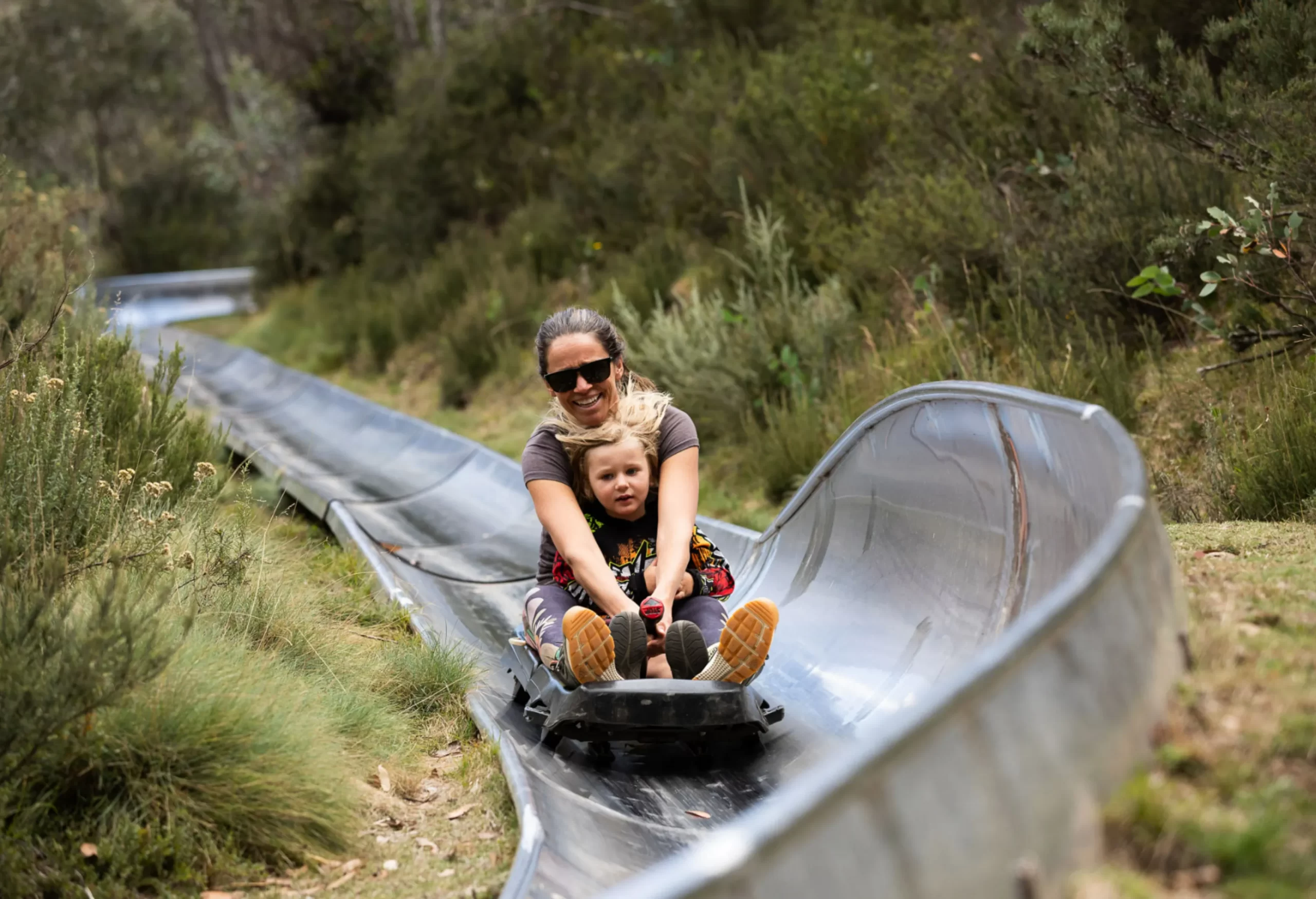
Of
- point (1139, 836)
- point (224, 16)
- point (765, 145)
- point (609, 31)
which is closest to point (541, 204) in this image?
point (609, 31)

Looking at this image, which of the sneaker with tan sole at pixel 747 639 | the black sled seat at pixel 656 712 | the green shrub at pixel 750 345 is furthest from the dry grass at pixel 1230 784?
the green shrub at pixel 750 345

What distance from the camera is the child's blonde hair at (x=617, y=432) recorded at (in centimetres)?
424

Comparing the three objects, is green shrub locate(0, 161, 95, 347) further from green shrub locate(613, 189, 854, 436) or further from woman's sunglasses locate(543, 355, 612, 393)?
green shrub locate(613, 189, 854, 436)

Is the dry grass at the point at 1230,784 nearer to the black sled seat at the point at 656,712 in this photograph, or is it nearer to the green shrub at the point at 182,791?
the black sled seat at the point at 656,712

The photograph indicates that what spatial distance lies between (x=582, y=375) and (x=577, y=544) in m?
0.55

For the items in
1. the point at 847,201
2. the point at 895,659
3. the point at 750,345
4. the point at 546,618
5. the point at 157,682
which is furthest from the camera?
the point at 847,201

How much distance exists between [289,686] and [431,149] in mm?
13863

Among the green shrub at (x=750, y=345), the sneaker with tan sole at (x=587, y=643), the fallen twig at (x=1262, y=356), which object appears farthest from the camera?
the green shrub at (x=750, y=345)

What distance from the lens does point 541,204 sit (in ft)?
49.5

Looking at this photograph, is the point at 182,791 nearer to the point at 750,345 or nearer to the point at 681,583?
the point at 681,583

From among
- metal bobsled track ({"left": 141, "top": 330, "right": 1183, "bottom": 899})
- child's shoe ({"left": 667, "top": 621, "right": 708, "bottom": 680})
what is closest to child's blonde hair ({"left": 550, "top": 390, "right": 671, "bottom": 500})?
child's shoe ({"left": 667, "top": 621, "right": 708, "bottom": 680})

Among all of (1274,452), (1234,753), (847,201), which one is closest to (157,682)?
(1234,753)

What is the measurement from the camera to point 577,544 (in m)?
4.06

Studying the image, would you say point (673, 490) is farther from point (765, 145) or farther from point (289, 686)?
point (765, 145)
